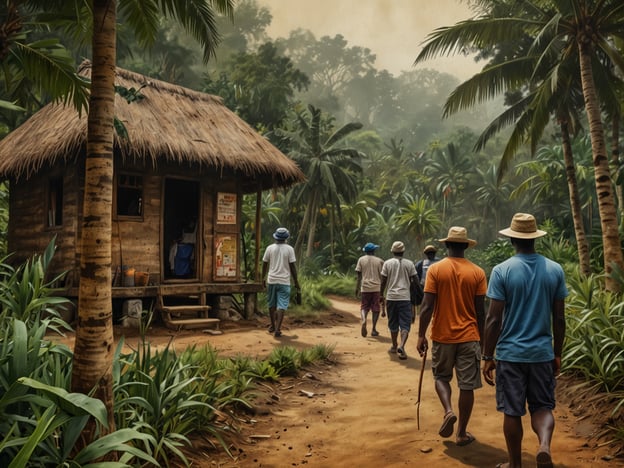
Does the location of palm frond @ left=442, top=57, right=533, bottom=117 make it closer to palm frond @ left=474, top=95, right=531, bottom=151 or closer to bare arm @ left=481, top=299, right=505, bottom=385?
palm frond @ left=474, top=95, right=531, bottom=151

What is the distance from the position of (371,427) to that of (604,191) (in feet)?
18.2

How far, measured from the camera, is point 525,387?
12.5 feet

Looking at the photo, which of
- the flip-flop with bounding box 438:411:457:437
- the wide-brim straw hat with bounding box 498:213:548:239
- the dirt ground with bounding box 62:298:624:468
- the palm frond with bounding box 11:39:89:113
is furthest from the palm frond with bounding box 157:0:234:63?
the flip-flop with bounding box 438:411:457:437

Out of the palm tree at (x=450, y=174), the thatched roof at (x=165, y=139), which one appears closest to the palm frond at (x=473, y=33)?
the thatched roof at (x=165, y=139)

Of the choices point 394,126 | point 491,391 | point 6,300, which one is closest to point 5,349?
point 6,300

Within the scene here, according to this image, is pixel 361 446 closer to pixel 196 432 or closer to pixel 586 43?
pixel 196 432

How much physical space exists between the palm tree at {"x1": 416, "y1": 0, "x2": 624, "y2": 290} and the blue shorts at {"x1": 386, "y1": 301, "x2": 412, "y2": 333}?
283 cm

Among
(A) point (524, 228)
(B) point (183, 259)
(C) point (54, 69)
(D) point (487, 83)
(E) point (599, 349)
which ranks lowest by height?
(E) point (599, 349)

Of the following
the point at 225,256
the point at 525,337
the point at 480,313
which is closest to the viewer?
the point at 525,337

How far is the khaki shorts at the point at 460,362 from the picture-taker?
459 cm

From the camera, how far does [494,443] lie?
4664mm

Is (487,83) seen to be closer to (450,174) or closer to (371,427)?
(371,427)

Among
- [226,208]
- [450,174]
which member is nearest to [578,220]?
[226,208]

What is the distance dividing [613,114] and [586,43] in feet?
13.6
